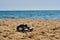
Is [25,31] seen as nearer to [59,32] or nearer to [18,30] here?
[18,30]

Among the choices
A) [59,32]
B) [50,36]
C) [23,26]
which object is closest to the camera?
[50,36]

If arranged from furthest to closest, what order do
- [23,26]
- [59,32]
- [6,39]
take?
[23,26], [59,32], [6,39]

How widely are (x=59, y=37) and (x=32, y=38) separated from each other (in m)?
1.25

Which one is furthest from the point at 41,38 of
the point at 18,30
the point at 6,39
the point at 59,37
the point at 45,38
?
the point at 18,30

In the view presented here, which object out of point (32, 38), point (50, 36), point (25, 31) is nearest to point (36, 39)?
point (32, 38)

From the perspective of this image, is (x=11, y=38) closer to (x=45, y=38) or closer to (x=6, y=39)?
(x=6, y=39)

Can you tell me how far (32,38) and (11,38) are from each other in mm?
940

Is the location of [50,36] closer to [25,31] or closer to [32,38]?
[32,38]

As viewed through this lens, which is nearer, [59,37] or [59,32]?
[59,37]

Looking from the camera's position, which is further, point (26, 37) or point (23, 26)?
point (23, 26)

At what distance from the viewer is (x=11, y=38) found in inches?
329

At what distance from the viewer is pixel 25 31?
1002cm

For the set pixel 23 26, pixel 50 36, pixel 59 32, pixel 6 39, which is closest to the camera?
pixel 6 39

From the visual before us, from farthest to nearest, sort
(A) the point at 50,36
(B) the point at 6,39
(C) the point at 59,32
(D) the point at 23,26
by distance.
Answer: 1. (D) the point at 23,26
2. (C) the point at 59,32
3. (A) the point at 50,36
4. (B) the point at 6,39
